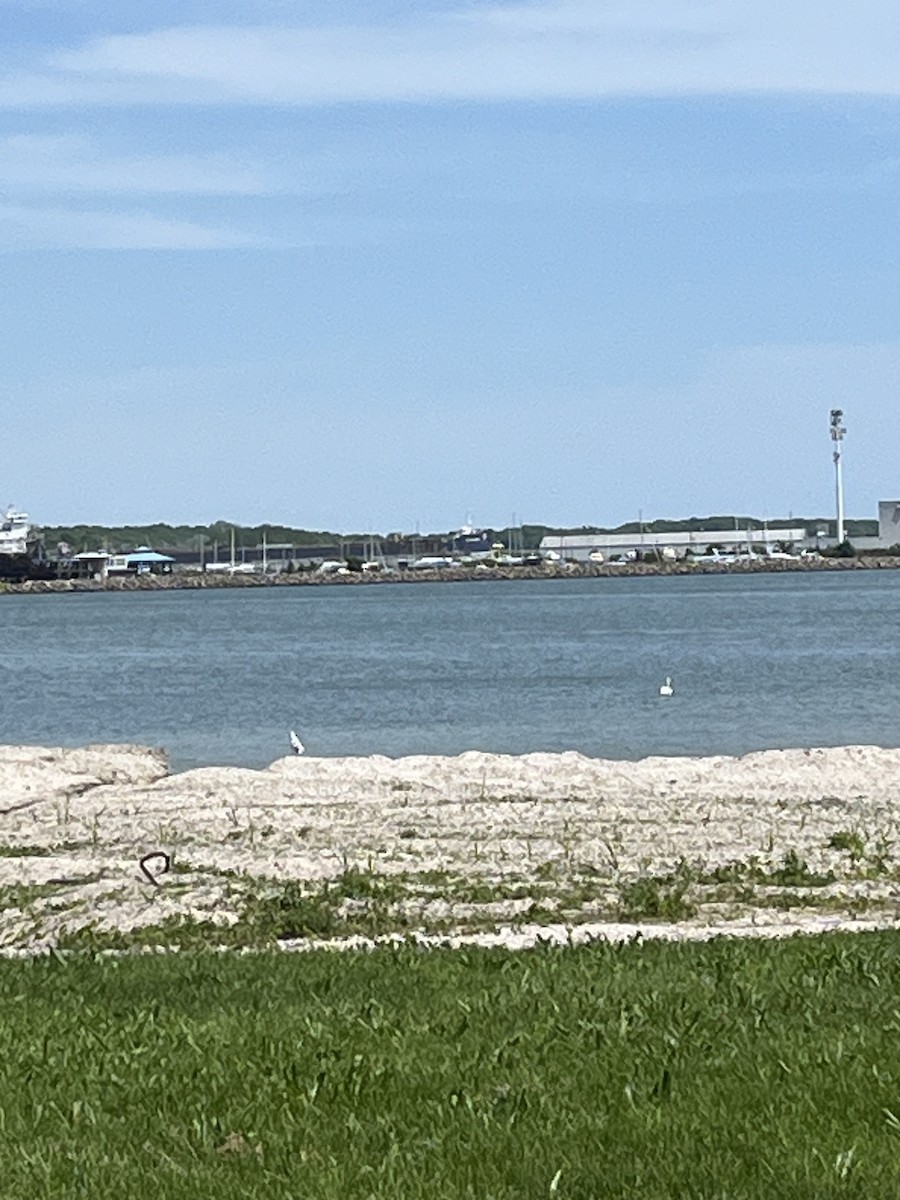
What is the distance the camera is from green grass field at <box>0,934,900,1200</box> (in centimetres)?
652

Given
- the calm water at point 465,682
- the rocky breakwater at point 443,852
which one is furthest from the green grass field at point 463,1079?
the calm water at point 465,682

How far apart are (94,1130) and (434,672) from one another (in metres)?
55.2

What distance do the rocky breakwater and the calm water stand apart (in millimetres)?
11360

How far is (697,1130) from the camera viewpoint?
688 cm

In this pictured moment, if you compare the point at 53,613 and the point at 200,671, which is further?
the point at 53,613

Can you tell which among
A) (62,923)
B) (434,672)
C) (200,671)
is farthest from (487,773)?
(200,671)

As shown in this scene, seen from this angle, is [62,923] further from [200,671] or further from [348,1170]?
[200,671]

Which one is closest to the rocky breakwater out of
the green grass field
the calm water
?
the green grass field

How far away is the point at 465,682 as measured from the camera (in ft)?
187

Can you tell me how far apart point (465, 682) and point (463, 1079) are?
162 ft

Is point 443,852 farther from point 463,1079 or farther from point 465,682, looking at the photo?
point 465,682

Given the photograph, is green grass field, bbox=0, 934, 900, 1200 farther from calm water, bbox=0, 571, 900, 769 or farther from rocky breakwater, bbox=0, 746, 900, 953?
calm water, bbox=0, 571, 900, 769

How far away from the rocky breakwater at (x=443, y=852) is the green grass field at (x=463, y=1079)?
279 cm

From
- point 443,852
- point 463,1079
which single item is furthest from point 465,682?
point 463,1079
